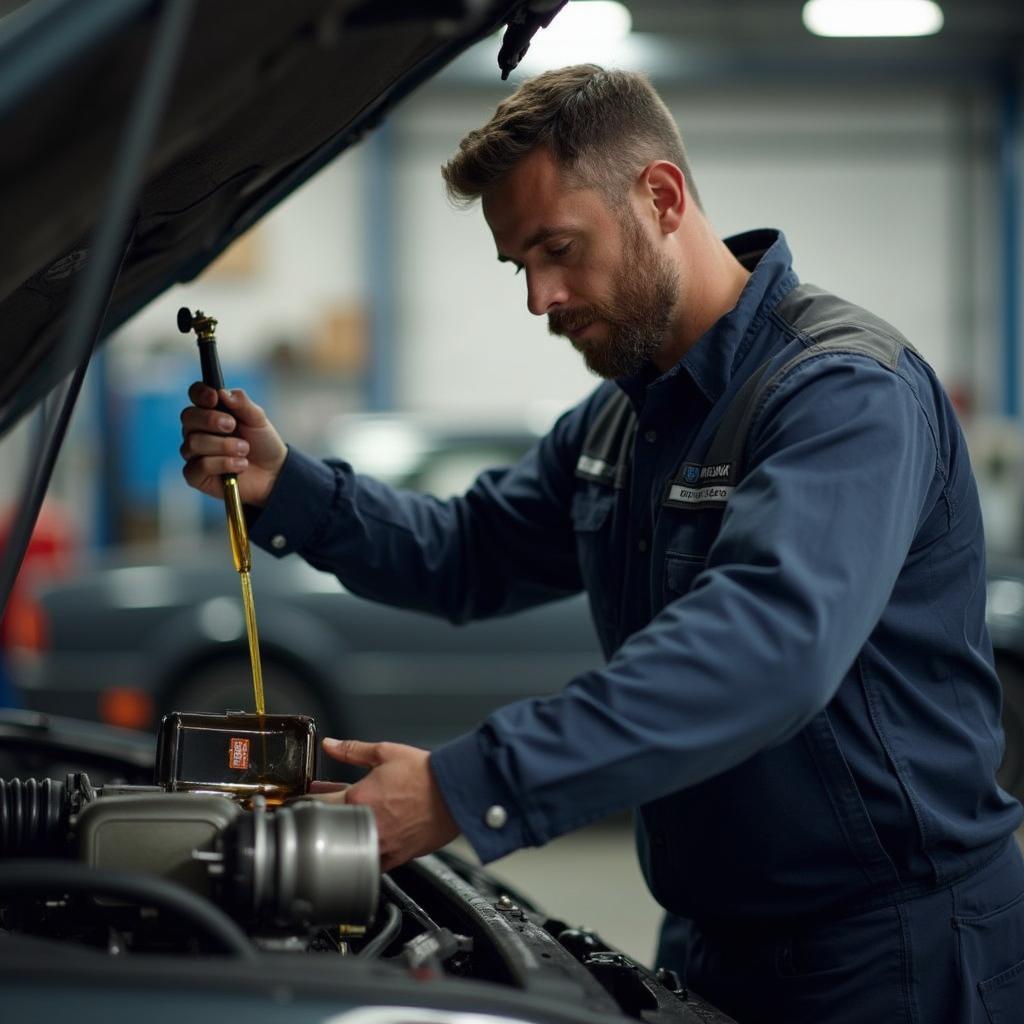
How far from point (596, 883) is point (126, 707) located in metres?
1.88

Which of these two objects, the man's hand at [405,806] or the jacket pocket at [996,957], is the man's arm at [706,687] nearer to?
the man's hand at [405,806]

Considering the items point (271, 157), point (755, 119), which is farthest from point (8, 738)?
point (755, 119)

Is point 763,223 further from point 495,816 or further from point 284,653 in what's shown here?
point 495,816

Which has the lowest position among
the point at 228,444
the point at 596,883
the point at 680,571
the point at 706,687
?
the point at 596,883

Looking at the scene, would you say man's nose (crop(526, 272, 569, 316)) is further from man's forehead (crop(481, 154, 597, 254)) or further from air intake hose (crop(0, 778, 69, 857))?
air intake hose (crop(0, 778, 69, 857))

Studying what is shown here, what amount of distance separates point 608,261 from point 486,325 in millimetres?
9370

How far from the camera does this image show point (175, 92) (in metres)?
1.21

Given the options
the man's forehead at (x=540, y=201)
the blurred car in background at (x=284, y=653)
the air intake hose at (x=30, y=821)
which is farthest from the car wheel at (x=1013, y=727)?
the air intake hose at (x=30, y=821)

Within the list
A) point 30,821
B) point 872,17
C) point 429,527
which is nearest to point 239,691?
point 429,527

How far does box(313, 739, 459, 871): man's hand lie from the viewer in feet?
A: 4.53

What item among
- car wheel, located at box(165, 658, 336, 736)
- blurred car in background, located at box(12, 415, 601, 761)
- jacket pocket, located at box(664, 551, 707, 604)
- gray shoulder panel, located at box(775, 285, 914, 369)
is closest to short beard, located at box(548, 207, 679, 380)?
gray shoulder panel, located at box(775, 285, 914, 369)

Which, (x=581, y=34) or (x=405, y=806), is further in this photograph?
(x=581, y=34)

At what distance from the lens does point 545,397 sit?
11023mm

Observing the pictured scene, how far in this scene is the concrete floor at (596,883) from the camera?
4184mm
